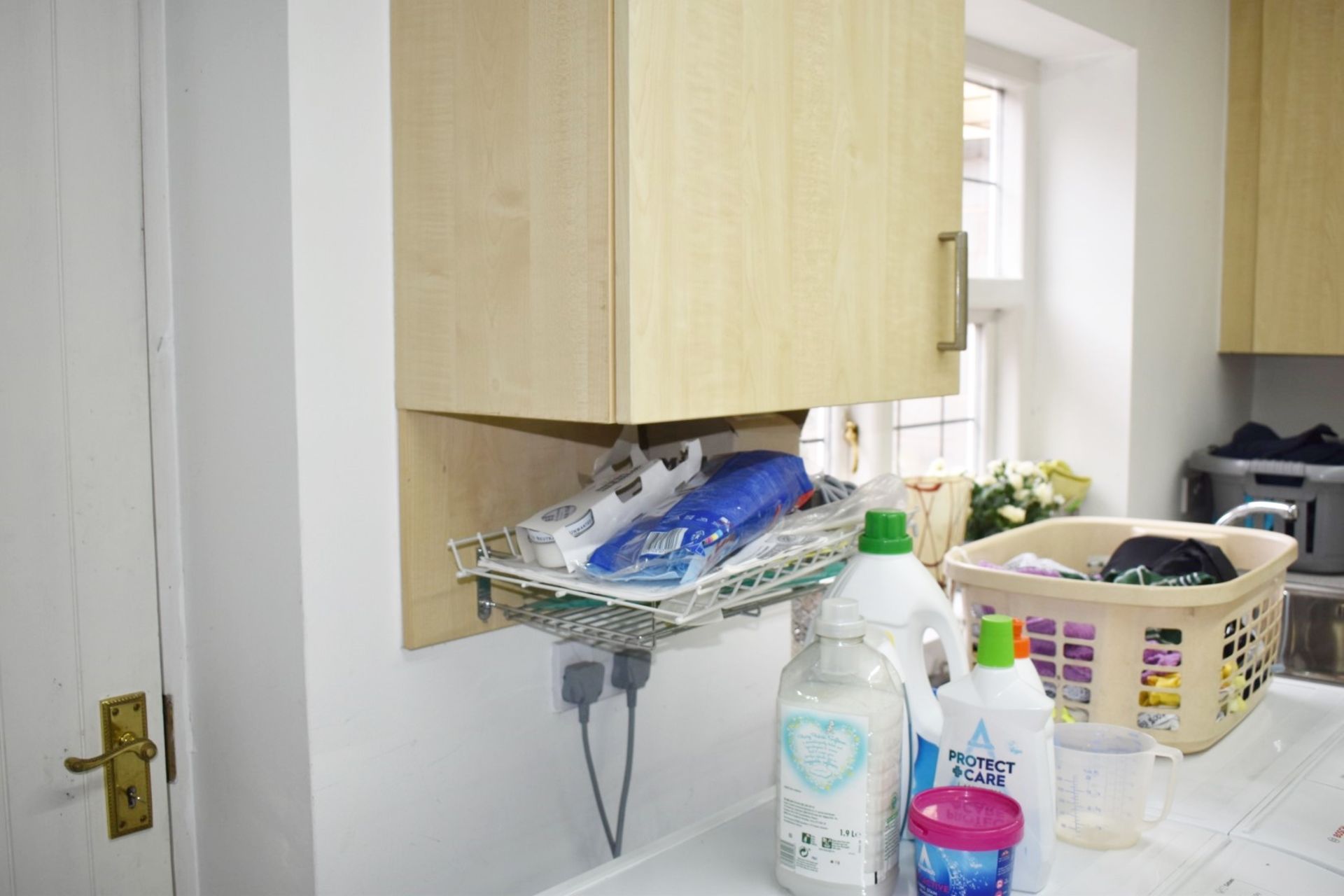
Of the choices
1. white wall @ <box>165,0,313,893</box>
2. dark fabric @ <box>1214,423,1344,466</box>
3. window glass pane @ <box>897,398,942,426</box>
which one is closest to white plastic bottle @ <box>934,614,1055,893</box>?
white wall @ <box>165,0,313,893</box>

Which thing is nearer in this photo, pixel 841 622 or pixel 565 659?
pixel 841 622

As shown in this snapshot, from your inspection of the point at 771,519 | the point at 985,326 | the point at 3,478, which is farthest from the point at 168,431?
the point at 985,326

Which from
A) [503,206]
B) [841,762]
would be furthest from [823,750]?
[503,206]

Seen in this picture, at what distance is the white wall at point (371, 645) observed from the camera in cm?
108

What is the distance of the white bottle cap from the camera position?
94 centimetres

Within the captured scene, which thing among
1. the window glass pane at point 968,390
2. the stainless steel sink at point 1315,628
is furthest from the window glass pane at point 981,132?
the stainless steel sink at point 1315,628

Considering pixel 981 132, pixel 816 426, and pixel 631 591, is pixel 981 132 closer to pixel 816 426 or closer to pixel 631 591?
pixel 816 426

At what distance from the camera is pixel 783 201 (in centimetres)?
105

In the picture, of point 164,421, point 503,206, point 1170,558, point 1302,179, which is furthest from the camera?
point 1302,179

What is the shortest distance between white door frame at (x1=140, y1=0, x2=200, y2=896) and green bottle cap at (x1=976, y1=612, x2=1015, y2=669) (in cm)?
87

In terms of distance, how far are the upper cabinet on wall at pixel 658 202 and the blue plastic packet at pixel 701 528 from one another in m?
0.11

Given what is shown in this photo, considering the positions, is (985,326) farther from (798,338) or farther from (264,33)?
(264,33)

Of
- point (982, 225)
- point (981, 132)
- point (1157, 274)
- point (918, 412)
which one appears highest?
point (981, 132)

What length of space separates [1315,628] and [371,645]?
2098 millimetres
